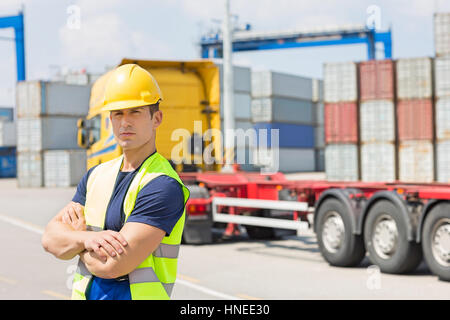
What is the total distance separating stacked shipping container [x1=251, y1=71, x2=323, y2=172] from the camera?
191 ft

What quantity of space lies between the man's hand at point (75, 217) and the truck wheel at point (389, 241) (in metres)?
6.80

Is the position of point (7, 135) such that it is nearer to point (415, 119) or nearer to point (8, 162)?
point (8, 162)

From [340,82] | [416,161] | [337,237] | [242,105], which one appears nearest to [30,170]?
[242,105]

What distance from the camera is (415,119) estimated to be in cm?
3055

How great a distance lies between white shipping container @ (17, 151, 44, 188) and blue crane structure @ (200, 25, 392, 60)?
696 inches

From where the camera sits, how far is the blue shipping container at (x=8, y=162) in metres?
73.9

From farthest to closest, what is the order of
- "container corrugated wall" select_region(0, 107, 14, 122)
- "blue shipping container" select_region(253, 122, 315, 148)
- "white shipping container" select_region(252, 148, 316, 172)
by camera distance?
"container corrugated wall" select_region(0, 107, 14, 122), "white shipping container" select_region(252, 148, 316, 172), "blue shipping container" select_region(253, 122, 315, 148)

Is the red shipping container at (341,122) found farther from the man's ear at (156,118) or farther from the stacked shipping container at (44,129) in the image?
the man's ear at (156,118)

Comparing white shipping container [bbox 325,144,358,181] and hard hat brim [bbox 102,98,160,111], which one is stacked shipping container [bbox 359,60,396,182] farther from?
hard hat brim [bbox 102,98,160,111]

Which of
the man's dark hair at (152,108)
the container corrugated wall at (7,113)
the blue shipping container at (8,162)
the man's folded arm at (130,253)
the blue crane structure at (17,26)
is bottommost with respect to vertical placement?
the blue shipping container at (8,162)

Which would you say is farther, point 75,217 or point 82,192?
point 82,192

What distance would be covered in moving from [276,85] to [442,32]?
95.5 ft

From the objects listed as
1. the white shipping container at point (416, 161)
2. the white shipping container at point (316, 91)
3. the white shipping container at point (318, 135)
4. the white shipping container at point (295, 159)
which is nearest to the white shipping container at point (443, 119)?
the white shipping container at point (416, 161)

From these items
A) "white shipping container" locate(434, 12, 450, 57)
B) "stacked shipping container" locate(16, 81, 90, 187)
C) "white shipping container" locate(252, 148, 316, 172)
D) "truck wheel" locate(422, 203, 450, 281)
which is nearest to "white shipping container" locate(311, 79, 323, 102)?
"white shipping container" locate(252, 148, 316, 172)
